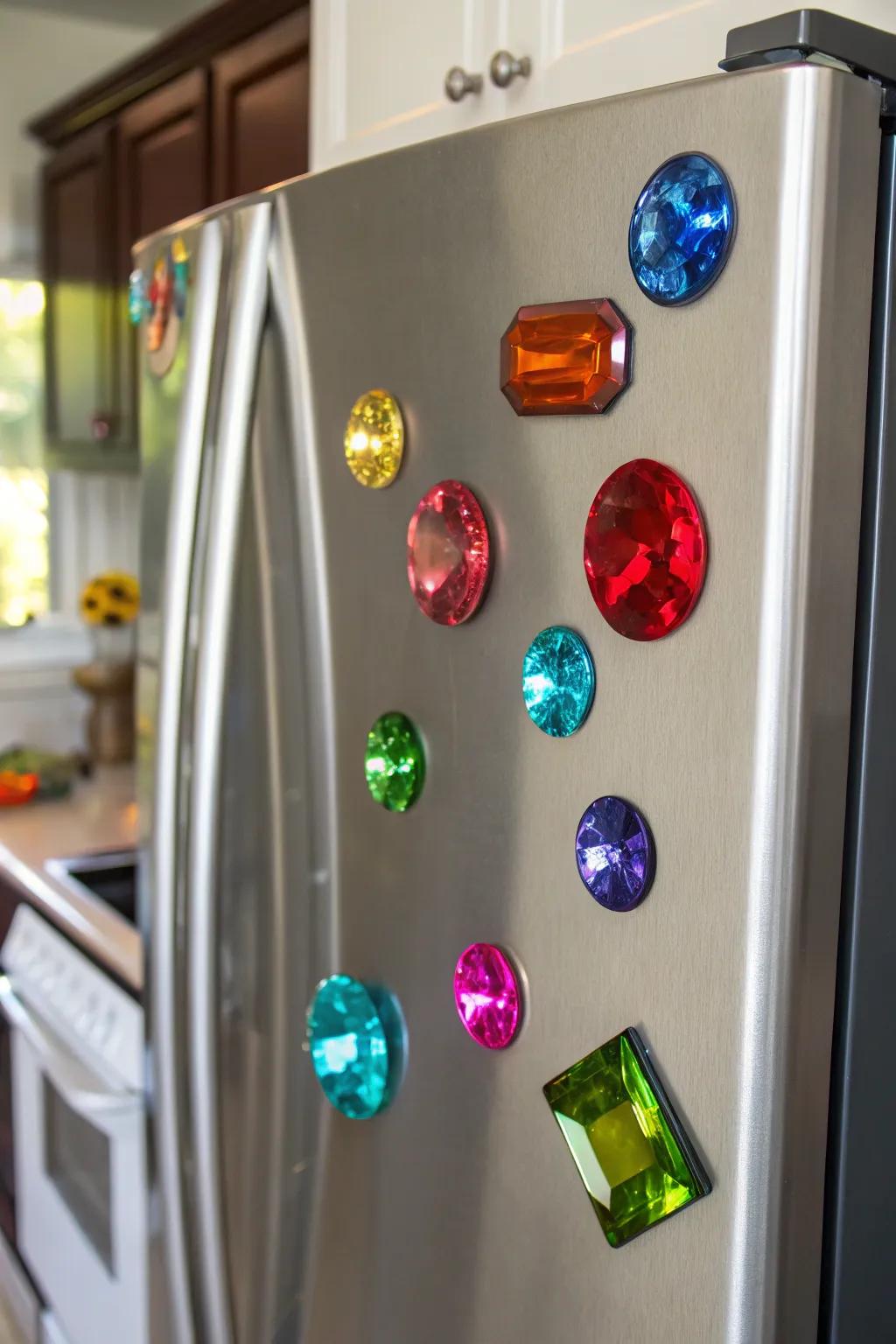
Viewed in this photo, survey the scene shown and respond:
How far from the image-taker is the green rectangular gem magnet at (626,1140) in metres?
0.56

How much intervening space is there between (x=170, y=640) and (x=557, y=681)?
1.19 ft

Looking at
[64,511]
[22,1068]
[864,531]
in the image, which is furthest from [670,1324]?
[64,511]

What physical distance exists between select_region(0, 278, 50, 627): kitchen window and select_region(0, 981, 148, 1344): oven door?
134cm

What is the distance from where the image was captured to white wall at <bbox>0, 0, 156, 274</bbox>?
2.70 meters

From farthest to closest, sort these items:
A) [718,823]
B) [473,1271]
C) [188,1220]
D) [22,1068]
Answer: [22,1068] → [188,1220] → [473,1271] → [718,823]

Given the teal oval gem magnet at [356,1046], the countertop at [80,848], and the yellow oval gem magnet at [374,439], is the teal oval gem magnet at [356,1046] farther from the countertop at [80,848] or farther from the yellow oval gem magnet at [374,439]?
the countertop at [80,848]

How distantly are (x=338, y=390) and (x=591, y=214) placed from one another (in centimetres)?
22

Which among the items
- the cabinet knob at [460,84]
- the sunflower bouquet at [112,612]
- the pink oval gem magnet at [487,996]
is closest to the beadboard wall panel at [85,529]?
the sunflower bouquet at [112,612]

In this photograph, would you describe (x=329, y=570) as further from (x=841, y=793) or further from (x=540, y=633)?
(x=841, y=793)

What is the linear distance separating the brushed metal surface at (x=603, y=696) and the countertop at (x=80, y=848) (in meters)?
0.66

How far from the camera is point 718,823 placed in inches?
21.2

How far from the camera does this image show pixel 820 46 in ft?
1.72

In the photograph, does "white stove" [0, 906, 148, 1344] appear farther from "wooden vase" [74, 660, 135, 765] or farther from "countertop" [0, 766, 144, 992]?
"wooden vase" [74, 660, 135, 765]

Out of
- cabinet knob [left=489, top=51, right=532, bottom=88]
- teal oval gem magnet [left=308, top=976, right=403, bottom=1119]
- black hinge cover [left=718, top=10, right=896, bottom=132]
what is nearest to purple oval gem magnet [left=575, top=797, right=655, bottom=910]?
teal oval gem magnet [left=308, top=976, right=403, bottom=1119]
